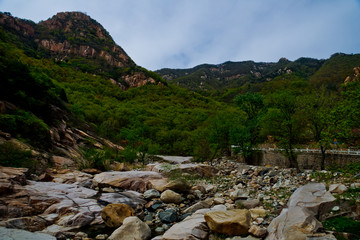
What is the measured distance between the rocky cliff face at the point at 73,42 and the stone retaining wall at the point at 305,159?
8830 centimetres

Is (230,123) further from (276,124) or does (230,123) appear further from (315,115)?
(315,115)

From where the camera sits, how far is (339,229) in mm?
4801

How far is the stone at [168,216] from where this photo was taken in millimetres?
7900

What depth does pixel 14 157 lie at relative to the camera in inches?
398

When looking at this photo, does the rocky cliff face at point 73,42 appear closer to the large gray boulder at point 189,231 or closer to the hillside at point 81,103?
the hillside at point 81,103

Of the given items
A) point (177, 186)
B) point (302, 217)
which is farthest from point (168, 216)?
point (302, 217)

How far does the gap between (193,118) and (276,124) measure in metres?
40.7

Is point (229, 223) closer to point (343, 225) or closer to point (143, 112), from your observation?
point (343, 225)

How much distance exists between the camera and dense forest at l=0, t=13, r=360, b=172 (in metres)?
13.8

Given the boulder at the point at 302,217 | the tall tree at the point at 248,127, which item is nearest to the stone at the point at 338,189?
the boulder at the point at 302,217

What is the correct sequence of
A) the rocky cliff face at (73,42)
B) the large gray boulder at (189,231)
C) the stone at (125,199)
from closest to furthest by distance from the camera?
the large gray boulder at (189,231) < the stone at (125,199) < the rocky cliff face at (73,42)

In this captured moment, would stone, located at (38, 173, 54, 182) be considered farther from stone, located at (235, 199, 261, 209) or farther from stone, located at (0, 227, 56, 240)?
stone, located at (235, 199, 261, 209)

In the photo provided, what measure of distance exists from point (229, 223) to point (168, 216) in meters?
3.11

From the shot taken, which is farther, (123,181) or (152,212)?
(123,181)
